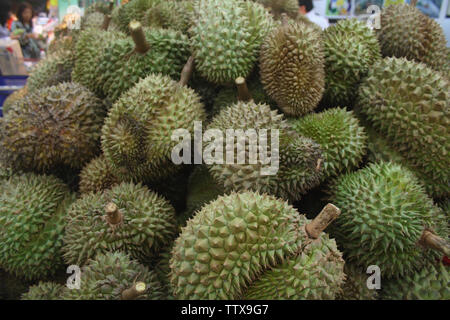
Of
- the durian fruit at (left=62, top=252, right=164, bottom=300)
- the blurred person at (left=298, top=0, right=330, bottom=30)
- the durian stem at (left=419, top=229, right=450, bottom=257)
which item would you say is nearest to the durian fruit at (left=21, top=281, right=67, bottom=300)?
the durian fruit at (left=62, top=252, right=164, bottom=300)

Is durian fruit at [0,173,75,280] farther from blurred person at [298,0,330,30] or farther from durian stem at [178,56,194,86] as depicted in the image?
blurred person at [298,0,330,30]

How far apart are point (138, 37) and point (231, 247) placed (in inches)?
59.6

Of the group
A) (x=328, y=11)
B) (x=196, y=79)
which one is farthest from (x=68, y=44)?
(x=328, y=11)

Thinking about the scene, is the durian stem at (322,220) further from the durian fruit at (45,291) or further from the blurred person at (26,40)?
the blurred person at (26,40)

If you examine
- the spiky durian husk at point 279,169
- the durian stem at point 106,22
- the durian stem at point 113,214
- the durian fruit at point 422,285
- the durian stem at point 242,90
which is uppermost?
the durian stem at point 106,22

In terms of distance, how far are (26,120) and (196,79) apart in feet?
3.86

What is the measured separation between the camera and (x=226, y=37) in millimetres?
2189

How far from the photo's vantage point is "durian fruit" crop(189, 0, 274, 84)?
2.21 metres

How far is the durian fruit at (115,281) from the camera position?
1.55 metres

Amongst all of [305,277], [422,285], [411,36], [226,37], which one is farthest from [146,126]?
[411,36]

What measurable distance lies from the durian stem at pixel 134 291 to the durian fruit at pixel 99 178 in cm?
82

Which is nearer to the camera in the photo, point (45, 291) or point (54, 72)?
point (45, 291)

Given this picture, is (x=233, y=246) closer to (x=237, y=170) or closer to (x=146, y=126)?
(x=237, y=170)

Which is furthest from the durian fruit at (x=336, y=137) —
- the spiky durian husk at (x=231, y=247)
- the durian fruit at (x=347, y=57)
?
the spiky durian husk at (x=231, y=247)
